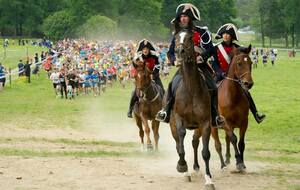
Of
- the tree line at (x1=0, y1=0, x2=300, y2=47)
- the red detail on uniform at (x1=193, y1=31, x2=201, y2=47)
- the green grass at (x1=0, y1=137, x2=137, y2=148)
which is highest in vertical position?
the tree line at (x1=0, y1=0, x2=300, y2=47)

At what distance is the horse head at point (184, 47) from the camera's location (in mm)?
12805

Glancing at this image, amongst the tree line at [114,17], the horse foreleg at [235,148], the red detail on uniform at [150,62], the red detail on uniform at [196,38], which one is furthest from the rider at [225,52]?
the tree line at [114,17]

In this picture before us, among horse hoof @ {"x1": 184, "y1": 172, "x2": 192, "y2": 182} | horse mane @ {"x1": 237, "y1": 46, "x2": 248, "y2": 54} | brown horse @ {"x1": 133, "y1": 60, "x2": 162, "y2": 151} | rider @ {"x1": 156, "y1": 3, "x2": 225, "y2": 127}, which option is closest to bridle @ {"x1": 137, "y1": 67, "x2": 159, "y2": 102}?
brown horse @ {"x1": 133, "y1": 60, "x2": 162, "y2": 151}

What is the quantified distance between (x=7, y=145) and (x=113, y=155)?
3.97m

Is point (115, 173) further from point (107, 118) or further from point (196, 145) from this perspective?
point (107, 118)

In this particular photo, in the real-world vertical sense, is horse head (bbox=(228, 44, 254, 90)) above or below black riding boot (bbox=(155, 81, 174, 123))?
above

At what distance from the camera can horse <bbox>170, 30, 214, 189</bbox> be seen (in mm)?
13047

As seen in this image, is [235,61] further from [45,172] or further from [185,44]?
[45,172]

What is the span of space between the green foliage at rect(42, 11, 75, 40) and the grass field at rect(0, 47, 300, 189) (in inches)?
2838

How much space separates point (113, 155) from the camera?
17844 mm

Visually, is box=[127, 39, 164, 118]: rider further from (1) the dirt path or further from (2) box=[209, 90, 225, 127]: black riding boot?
(2) box=[209, 90, 225, 127]: black riding boot

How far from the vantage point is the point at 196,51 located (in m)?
14.0

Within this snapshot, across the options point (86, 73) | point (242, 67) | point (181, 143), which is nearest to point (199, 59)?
point (242, 67)

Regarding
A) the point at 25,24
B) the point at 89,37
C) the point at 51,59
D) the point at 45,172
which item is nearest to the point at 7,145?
the point at 45,172
